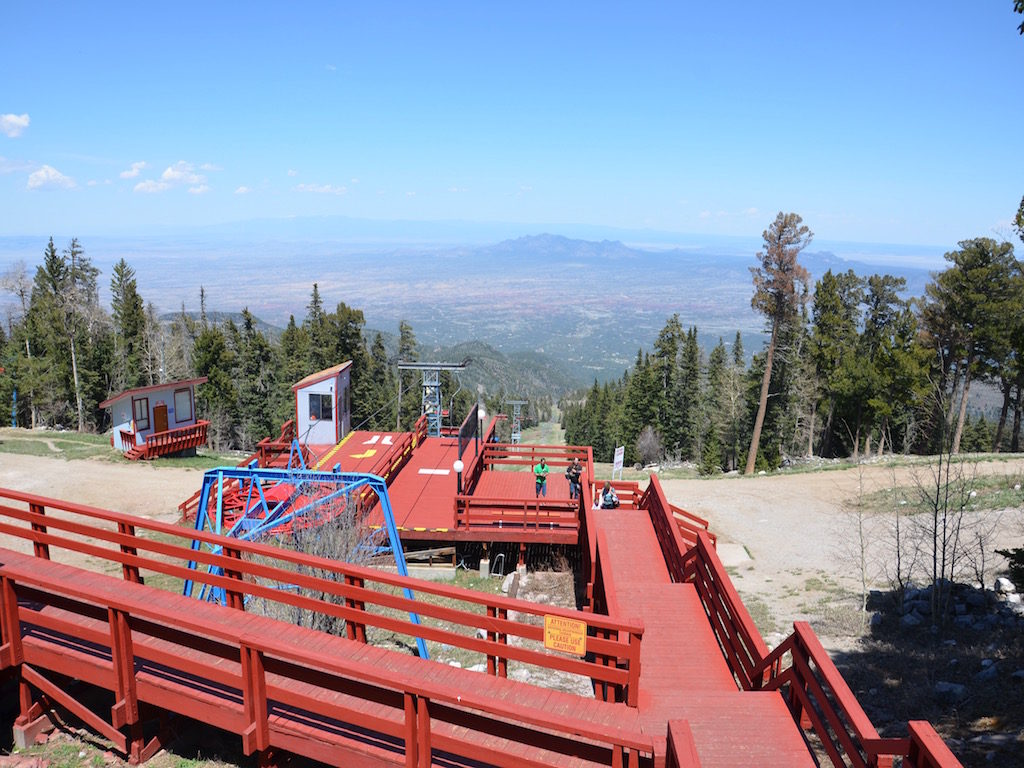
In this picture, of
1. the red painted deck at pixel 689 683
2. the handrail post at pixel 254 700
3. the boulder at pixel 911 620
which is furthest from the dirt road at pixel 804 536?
the handrail post at pixel 254 700

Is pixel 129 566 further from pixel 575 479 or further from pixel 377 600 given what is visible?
pixel 575 479

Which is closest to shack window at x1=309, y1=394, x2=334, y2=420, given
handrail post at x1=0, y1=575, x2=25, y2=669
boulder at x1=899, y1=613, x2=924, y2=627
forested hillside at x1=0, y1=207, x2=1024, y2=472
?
forested hillside at x1=0, y1=207, x2=1024, y2=472

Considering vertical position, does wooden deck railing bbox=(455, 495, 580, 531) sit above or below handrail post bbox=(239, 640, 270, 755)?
below

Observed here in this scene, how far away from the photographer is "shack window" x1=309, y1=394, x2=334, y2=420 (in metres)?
26.4

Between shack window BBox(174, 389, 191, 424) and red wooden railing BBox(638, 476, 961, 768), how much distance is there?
83.3ft

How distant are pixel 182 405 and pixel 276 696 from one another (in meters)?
28.0

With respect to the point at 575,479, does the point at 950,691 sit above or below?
below

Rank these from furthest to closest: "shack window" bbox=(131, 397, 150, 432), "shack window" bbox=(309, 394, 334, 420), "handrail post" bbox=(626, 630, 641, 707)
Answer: "shack window" bbox=(131, 397, 150, 432) < "shack window" bbox=(309, 394, 334, 420) < "handrail post" bbox=(626, 630, 641, 707)

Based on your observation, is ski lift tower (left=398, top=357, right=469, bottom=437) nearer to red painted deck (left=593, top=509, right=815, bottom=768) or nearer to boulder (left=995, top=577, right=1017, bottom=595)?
red painted deck (left=593, top=509, right=815, bottom=768)

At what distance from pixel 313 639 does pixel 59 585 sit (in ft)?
7.18

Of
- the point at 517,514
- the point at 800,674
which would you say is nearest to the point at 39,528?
the point at 800,674

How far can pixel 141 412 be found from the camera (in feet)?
92.5

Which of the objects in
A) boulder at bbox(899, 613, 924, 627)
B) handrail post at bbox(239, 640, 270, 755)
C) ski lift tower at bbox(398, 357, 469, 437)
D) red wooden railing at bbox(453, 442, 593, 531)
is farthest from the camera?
ski lift tower at bbox(398, 357, 469, 437)

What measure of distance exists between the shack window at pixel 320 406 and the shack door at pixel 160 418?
723 cm
